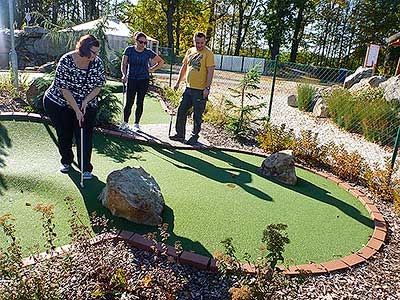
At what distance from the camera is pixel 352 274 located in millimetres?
2568

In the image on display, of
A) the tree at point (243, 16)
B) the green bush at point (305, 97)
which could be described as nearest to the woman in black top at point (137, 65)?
the green bush at point (305, 97)

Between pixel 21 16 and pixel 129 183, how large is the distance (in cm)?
2954

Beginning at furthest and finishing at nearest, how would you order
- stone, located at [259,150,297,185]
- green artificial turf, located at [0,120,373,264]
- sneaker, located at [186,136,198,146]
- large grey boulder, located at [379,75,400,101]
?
large grey boulder, located at [379,75,400,101], sneaker, located at [186,136,198,146], stone, located at [259,150,297,185], green artificial turf, located at [0,120,373,264]

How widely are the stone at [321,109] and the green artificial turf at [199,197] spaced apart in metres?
5.12

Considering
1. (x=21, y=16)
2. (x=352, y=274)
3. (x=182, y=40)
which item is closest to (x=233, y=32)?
(x=182, y=40)

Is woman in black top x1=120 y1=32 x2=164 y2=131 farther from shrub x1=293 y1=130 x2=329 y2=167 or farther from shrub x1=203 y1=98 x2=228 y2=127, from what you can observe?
shrub x1=293 y1=130 x2=329 y2=167

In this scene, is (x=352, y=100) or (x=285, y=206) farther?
(x=352, y=100)

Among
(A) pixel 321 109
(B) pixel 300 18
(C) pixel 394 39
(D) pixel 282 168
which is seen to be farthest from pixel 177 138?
(B) pixel 300 18

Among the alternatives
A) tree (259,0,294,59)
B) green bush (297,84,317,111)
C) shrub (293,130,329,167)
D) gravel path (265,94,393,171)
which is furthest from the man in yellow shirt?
tree (259,0,294,59)

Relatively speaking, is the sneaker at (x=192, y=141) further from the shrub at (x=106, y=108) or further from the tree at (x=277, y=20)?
the tree at (x=277, y=20)

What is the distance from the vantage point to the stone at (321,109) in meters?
9.20

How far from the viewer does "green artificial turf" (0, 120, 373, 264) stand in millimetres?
2818

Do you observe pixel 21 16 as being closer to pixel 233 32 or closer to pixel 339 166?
pixel 233 32

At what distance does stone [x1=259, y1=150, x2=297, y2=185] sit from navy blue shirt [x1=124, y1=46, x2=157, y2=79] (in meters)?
2.33
